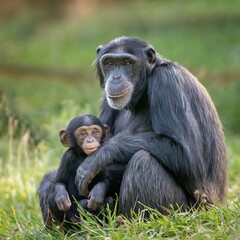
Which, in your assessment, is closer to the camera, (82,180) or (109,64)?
(82,180)

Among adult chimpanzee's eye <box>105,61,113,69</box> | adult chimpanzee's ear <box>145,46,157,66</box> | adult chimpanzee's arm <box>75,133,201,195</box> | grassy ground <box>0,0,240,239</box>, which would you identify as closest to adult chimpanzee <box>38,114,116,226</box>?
adult chimpanzee's arm <box>75,133,201,195</box>

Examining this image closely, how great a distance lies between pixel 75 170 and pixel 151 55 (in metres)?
1.46

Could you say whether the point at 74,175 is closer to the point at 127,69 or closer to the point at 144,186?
the point at 144,186

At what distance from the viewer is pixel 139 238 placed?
6.56m

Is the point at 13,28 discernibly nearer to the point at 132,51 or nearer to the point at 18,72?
the point at 18,72

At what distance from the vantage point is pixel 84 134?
24.9 ft

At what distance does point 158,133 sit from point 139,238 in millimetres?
1371

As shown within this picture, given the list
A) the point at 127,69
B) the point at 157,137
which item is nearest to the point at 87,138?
the point at 157,137

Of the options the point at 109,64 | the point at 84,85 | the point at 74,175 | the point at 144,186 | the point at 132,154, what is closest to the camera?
the point at 144,186

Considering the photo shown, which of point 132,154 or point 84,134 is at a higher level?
point 84,134

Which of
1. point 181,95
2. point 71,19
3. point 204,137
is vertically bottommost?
point 204,137

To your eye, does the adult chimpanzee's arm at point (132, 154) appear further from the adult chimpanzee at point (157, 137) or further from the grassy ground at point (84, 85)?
the grassy ground at point (84, 85)

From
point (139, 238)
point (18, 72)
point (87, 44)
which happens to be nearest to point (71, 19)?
point (87, 44)

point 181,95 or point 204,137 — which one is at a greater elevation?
point 181,95
